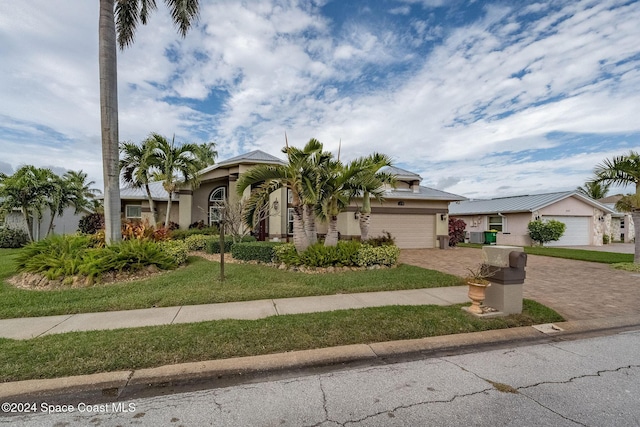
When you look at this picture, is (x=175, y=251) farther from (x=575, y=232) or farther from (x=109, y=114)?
(x=575, y=232)

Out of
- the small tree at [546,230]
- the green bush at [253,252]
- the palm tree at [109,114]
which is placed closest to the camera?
the palm tree at [109,114]

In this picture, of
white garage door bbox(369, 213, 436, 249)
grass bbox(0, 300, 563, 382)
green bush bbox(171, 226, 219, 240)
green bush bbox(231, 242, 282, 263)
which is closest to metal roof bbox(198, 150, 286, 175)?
green bush bbox(171, 226, 219, 240)

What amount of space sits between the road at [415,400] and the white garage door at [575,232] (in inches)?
886

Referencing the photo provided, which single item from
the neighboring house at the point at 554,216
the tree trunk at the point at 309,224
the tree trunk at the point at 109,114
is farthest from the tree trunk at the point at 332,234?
the neighboring house at the point at 554,216

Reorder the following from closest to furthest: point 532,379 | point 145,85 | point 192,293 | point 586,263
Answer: point 532,379
point 192,293
point 145,85
point 586,263

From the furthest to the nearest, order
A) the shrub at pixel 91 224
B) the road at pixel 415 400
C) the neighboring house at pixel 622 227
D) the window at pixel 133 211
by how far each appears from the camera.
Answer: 1. the neighboring house at pixel 622 227
2. the shrub at pixel 91 224
3. the window at pixel 133 211
4. the road at pixel 415 400

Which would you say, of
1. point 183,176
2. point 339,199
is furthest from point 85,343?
point 183,176

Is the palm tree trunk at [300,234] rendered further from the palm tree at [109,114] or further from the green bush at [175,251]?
the palm tree at [109,114]

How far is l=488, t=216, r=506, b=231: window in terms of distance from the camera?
2280cm

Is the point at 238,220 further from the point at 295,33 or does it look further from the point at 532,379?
the point at 532,379

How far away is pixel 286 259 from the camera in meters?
9.74

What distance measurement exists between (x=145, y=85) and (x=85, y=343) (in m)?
10.9

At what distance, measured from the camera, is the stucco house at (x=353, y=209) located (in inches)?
619

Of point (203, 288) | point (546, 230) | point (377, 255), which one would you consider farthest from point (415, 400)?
point (546, 230)
